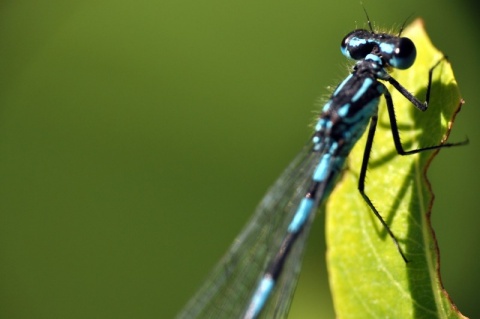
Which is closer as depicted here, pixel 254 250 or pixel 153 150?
pixel 254 250

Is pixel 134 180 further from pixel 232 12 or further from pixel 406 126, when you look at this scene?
pixel 406 126

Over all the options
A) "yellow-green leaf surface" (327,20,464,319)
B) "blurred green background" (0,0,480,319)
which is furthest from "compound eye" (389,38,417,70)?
"blurred green background" (0,0,480,319)

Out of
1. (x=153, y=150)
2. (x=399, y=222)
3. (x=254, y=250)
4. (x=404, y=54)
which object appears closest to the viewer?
(x=399, y=222)

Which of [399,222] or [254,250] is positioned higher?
[399,222]

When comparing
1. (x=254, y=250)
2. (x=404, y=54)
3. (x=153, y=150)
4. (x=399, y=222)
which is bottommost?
(x=254, y=250)

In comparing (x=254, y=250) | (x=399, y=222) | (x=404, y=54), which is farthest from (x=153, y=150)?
(x=399, y=222)

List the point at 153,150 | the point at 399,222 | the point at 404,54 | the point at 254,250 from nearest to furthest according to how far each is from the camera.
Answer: the point at 399,222 → the point at 404,54 → the point at 254,250 → the point at 153,150

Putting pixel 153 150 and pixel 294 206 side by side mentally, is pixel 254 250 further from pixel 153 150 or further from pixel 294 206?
pixel 153 150
